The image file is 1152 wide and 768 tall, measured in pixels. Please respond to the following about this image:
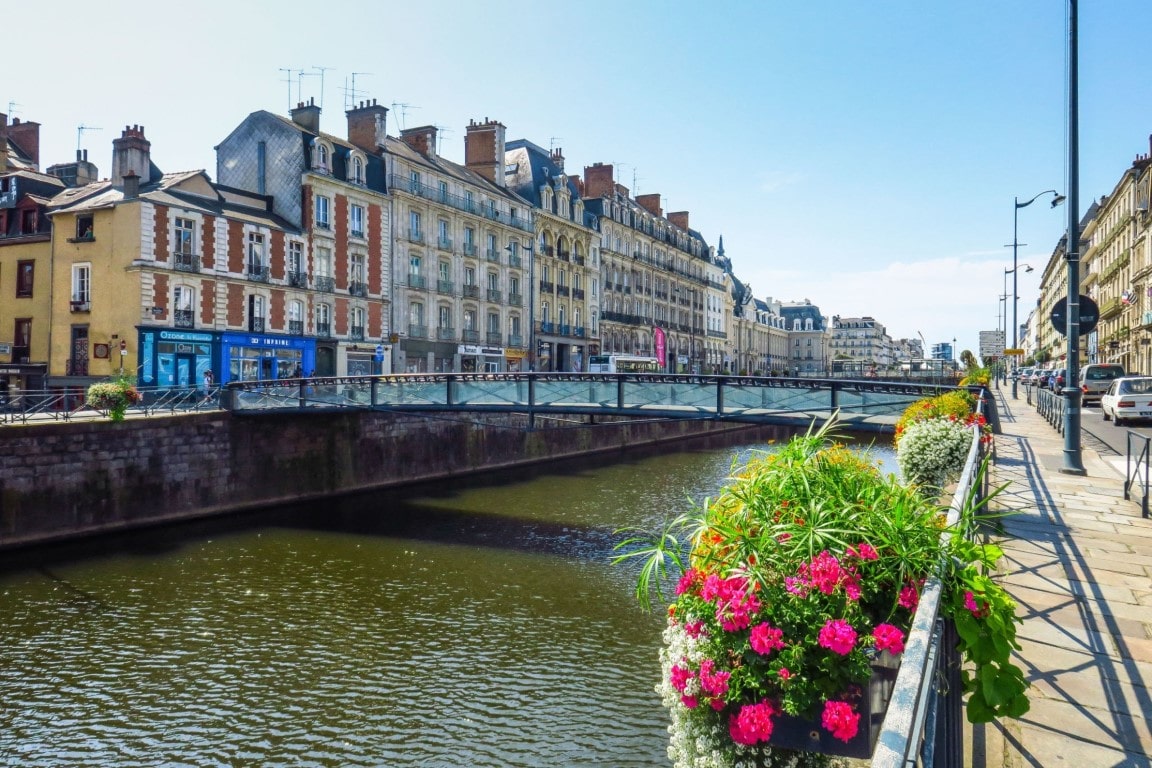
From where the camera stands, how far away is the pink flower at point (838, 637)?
2.62m

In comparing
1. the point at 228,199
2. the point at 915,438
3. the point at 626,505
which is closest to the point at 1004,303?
the point at 626,505

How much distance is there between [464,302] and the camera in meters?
44.6

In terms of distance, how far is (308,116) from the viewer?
1511 inches

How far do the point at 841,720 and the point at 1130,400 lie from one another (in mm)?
23665

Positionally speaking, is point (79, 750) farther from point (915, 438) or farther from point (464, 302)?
point (464, 302)

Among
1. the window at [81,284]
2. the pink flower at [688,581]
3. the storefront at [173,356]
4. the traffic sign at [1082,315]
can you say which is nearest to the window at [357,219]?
the storefront at [173,356]

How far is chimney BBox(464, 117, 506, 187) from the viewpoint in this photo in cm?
5034

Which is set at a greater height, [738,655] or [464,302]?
[464,302]

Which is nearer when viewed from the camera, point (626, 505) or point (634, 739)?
point (634, 739)

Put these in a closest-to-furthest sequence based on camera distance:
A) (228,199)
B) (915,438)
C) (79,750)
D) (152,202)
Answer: (79,750) < (915,438) < (152,202) < (228,199)

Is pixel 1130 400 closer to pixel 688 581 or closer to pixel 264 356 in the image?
pixel 688 581

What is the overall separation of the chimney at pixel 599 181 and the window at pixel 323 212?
2936cm

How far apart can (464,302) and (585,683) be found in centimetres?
3601

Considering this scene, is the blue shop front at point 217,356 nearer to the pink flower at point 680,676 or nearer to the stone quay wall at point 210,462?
the stone quay wall at point 210,462
